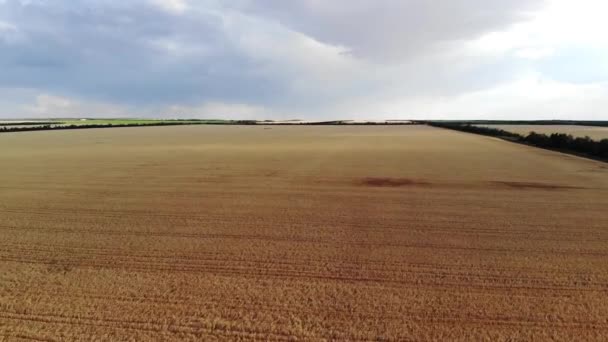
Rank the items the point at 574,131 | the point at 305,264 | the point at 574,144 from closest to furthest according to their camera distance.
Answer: the point at 305,264, the point at 574,144, the point at 574,131

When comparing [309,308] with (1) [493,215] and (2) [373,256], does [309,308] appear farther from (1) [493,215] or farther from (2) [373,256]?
(1) [493,215]

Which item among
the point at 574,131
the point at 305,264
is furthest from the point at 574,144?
the point at 574,131

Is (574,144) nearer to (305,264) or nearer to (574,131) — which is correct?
(305,264)

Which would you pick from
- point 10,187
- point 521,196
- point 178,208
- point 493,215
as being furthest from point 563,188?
point 10,187

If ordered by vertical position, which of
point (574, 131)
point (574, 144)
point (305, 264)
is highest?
point (574, 131)

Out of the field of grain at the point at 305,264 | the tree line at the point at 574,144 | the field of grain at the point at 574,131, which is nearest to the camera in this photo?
the field of grain at the point at 305,264

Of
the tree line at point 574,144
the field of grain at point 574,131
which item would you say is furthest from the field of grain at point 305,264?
the field of grain at point 574,131

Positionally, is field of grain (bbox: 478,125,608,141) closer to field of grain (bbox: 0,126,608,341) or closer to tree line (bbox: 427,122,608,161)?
tree line (bbox: 427,122,608,161)

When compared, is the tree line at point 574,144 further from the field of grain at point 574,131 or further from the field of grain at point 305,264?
the field of grain at point 574,131
